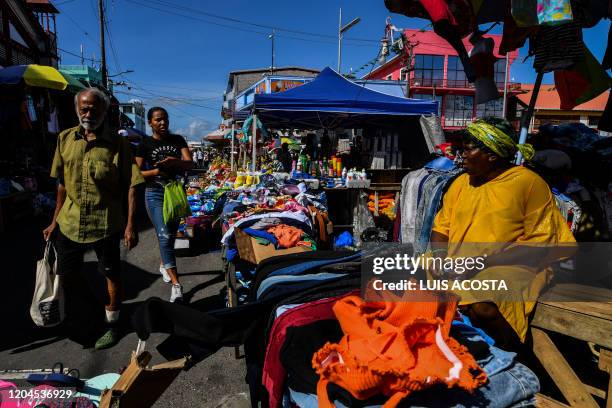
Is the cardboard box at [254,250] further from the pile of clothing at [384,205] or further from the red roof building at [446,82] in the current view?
the red roof building at [446,82]

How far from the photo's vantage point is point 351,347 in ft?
4.09

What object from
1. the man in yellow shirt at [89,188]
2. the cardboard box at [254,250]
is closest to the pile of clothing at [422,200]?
the cardboard box at [254,250]

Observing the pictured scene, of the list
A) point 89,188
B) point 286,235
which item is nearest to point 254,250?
point 286,235

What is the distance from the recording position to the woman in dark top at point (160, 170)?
393 cm

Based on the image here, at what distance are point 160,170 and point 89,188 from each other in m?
0.93

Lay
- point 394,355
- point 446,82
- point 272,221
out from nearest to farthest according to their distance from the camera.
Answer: point 394,355
point 272,221
point 446,82

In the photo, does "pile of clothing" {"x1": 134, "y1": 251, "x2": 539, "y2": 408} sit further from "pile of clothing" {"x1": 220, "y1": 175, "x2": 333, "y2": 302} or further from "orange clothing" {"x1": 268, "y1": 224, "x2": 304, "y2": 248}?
"orange clothing" {"x1": 268, "y1": 224, "x2": 304, "y2": 248}

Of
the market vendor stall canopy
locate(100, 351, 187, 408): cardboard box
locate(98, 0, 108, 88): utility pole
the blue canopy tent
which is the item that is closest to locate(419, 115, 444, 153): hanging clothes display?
the blue canopy tent

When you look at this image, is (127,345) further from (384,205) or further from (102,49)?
(102,49)

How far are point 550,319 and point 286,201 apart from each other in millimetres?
3352

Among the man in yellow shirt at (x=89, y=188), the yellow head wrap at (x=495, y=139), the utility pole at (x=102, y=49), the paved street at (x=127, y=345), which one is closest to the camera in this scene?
the yellow head wrap at (x=495, y=139)

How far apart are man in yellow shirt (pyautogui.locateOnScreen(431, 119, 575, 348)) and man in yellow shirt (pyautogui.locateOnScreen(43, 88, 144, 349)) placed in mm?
2698

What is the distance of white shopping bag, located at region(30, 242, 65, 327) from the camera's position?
9.46 ft

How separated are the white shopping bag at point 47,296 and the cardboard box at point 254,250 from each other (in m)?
1.49
